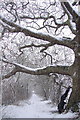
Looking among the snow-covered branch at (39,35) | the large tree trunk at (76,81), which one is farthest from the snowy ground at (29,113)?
the snow-covered branch at (39,35)

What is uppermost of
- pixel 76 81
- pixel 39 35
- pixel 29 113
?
pixel 39 35

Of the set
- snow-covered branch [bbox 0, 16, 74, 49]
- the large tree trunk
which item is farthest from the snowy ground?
snow-covered branch [bbox 0, 16, 74, 49]

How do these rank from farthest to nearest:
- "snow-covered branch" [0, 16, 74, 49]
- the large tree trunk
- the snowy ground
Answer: "snow-covered branch" [0, 16, 74, 49]
the large tree trunk
the snowy ground

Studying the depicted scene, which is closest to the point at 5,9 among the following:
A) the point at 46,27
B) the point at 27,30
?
the point at 27,30

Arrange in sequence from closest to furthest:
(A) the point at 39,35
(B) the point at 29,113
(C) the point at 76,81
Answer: (C) the point at 76,81 < (A) the point at 39,35 < (B) the point at 29,113

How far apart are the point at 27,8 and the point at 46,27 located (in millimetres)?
2256

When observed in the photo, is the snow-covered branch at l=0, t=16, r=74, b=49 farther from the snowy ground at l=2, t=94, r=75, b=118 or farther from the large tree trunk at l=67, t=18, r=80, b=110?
the snowy ground at l=2, t=94, r=75, b=118

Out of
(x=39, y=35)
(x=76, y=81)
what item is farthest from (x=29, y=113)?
(x=39, y=35)

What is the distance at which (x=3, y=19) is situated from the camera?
1479 centimetres

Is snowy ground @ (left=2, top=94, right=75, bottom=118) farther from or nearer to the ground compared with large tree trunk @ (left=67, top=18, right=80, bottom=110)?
nearer to the ground

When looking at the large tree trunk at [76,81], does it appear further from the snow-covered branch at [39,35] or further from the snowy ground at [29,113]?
the snowy ground at [29,113]

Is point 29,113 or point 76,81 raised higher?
point 76,81

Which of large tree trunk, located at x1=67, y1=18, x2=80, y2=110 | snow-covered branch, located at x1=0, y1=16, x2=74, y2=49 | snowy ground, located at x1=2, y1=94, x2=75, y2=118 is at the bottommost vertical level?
snowy ground, located at x1=2, y1=94, x2=75, y2=118

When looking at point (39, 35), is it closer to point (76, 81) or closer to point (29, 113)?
point (76, 81)
